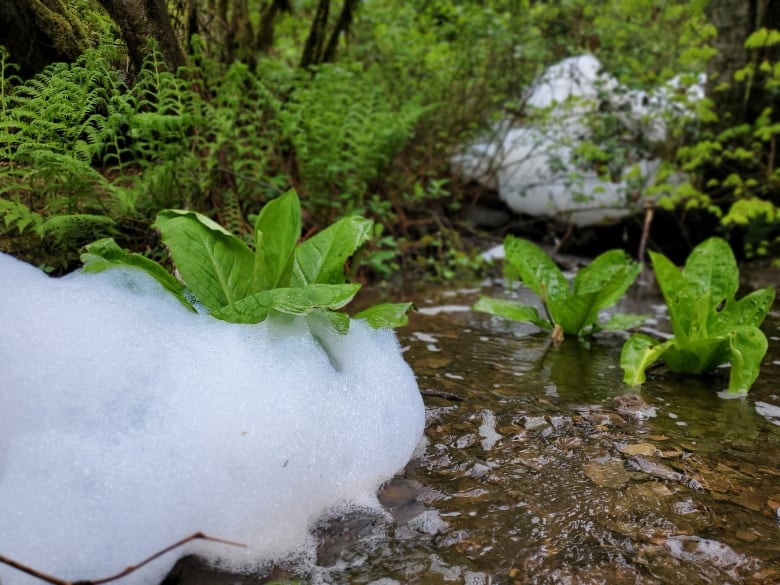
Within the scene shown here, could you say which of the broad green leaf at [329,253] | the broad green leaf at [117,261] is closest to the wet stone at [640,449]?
the broad green leaf at [329,253]

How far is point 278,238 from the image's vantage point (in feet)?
5.22

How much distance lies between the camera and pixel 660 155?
483 centimetres

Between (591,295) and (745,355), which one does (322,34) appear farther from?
(745,355)

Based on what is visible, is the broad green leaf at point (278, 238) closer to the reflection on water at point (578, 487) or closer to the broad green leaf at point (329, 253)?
the broad green leaf at point (329, 253)

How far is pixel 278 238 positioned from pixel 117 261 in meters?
0.41

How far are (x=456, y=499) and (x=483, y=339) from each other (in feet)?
4.47

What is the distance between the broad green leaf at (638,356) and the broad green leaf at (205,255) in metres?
1.27

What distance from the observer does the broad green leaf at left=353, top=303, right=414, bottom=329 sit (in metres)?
1.49

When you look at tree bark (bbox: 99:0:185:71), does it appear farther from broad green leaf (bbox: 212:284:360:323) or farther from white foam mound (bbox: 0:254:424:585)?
broad green leaf (bbox: 212:284:360:323)

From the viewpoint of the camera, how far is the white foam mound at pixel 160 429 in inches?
37.8

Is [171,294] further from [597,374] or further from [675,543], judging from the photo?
[597,374]

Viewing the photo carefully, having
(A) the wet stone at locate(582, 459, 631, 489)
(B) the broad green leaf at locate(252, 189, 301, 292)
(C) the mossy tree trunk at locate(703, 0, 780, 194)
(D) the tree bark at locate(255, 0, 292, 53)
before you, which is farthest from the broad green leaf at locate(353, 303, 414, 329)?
(C) the mossy tree trunk at locate(703, 0, 780, 194)

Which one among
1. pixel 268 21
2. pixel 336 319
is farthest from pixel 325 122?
pixel 336 319

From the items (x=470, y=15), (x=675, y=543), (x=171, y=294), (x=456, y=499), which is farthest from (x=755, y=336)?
(x=470, y=15)
